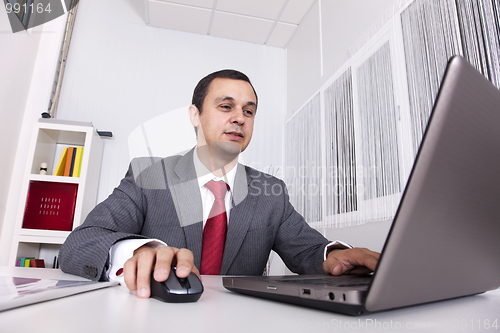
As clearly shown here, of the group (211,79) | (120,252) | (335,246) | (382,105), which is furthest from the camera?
(382,105)

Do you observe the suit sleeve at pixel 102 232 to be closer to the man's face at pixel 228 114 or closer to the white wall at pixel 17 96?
the man's face at pixel 228 114

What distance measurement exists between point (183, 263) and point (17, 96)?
256 centimetres

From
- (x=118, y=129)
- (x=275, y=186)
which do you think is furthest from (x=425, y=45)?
(x=118, y=129)

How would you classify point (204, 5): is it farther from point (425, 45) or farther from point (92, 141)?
point (425, 45)

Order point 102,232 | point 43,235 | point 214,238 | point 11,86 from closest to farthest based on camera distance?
point 102,232 → point 214,238 → point 11,86 → point 43,235

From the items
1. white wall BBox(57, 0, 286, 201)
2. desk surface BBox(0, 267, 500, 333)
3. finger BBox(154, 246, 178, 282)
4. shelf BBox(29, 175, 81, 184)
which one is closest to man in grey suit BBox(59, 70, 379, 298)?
finger BBox(154, 246, 178, 282)

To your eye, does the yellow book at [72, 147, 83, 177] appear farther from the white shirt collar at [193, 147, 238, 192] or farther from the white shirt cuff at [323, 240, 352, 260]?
the white shirt cuff at [323, 240, 352, 260]

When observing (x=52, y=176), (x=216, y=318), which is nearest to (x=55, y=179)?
(x=52, y=176)

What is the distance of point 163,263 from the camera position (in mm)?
466

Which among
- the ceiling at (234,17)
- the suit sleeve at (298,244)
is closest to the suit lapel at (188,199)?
the suit sleeve at (298,244)

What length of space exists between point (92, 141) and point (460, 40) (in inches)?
109

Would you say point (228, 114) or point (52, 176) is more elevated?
point (228, 114)

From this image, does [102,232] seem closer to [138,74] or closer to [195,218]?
[195,218]

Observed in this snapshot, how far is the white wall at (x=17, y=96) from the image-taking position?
2.07 m
